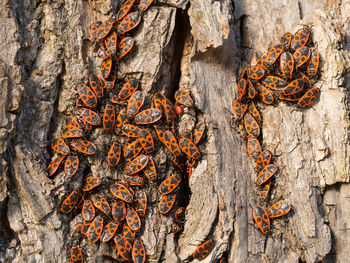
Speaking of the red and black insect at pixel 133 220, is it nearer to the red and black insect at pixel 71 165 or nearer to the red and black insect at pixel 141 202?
the red and black insect at pixel 141 202

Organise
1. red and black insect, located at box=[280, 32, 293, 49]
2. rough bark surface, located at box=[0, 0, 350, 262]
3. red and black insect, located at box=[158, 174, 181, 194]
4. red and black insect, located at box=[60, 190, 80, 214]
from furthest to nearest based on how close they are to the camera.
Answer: red and black insect, located at box=[280, 32, 293, 49], red and black insect, located at box=[158, 174, 181, 194], red and black insect, located at box=[60, 190, 80, 214], rough bark surface, located at box=[0, 0, 350, 262]

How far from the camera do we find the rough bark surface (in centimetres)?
530

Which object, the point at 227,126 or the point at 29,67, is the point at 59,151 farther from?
the point at 227,126

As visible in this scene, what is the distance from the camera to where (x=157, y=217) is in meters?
5.78

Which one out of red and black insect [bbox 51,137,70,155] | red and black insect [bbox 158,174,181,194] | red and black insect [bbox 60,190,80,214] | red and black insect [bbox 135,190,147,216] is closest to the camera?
red and black insect [bbox 60,190,80,214]

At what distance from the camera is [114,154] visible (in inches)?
225

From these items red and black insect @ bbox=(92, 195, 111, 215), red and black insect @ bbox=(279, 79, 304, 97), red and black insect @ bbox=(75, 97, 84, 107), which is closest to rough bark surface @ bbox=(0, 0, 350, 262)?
red and black insect @ bbox=(75, 97, 84, 107)

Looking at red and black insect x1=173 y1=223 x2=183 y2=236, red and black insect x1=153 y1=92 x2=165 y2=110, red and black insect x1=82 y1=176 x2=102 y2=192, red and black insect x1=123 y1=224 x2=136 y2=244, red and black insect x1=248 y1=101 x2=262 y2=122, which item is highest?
red and black insect x1=153 y1=92 x2=165 y2=110

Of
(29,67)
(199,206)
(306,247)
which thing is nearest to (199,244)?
(199,206)

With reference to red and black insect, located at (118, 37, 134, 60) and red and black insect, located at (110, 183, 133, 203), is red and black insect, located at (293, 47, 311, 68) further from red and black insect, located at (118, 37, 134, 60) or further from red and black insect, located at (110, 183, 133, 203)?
red and black insect, located at (110, 183, 133, 203)

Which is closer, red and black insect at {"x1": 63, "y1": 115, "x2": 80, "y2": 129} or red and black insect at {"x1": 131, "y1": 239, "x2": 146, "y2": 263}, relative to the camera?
red and black insect at {"x1": 131, "y1": 239, "x2": 146, "y2": 263}

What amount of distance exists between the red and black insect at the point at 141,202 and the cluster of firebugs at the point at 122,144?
16 mm

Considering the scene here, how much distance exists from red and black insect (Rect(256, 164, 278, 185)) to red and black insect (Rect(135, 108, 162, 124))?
190cm

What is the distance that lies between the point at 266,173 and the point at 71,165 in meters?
3.10
